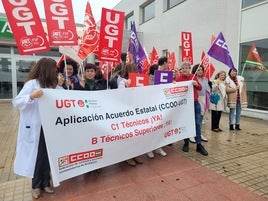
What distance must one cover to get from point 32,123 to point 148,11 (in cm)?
1598

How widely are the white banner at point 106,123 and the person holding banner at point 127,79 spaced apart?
0.30 metres

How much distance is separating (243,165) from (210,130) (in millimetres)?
Answer: 2581

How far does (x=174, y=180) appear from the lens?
141 inches

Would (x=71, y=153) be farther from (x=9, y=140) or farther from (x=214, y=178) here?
(x=9, y=140)

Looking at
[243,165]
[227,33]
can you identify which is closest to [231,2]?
[227,33]

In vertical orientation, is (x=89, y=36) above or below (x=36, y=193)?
above

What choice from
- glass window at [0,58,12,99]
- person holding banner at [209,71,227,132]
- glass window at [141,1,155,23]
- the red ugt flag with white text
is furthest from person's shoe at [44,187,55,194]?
glass window at [141,1,155,23]

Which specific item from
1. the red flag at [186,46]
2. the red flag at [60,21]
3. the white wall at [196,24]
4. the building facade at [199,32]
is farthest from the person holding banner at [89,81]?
the white wall at [196,24]

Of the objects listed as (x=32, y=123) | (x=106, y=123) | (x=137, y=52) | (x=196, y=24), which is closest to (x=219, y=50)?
(x=137, y=52)

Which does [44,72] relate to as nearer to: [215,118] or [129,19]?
[215,118]

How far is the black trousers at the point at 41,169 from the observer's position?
3031mm

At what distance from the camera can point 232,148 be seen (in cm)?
505

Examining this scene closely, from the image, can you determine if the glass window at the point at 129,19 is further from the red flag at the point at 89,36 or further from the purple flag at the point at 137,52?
the red flag at the point at 89,36

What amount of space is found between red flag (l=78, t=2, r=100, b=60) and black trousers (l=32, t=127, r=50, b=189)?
281cm
